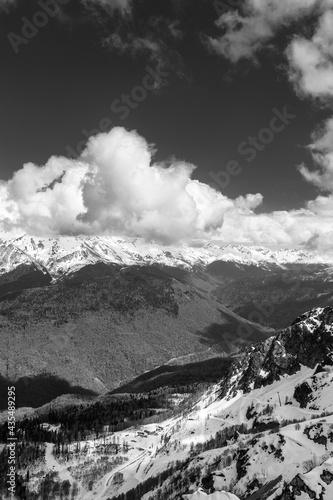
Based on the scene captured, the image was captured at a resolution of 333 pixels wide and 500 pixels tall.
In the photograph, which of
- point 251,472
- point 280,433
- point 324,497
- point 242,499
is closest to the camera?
point 324,497

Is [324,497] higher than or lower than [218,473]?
higher

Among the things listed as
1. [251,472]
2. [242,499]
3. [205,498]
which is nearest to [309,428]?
[251,472]

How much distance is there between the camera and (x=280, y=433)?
7411 inches

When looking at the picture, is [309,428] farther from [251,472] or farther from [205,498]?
[205,498]

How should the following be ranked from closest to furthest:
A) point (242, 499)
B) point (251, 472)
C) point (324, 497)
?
point (324, 497)
point (242, 499)
point (251, 472)

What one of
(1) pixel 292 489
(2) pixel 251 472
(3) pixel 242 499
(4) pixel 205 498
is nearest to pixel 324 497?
(1) pixel 292 489

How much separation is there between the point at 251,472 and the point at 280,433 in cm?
3115

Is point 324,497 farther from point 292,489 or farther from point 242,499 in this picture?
point 242,499

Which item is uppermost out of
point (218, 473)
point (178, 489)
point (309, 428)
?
point (309, 428)

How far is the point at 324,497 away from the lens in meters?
101

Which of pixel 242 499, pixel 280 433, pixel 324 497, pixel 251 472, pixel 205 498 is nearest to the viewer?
pixel 324 497

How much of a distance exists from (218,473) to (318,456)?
4400 cm

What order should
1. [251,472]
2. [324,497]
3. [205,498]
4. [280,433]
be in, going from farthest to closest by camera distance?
[280,433], [251,472], [205,498], [324,497]

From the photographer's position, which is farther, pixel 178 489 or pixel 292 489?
pixel 178 489
